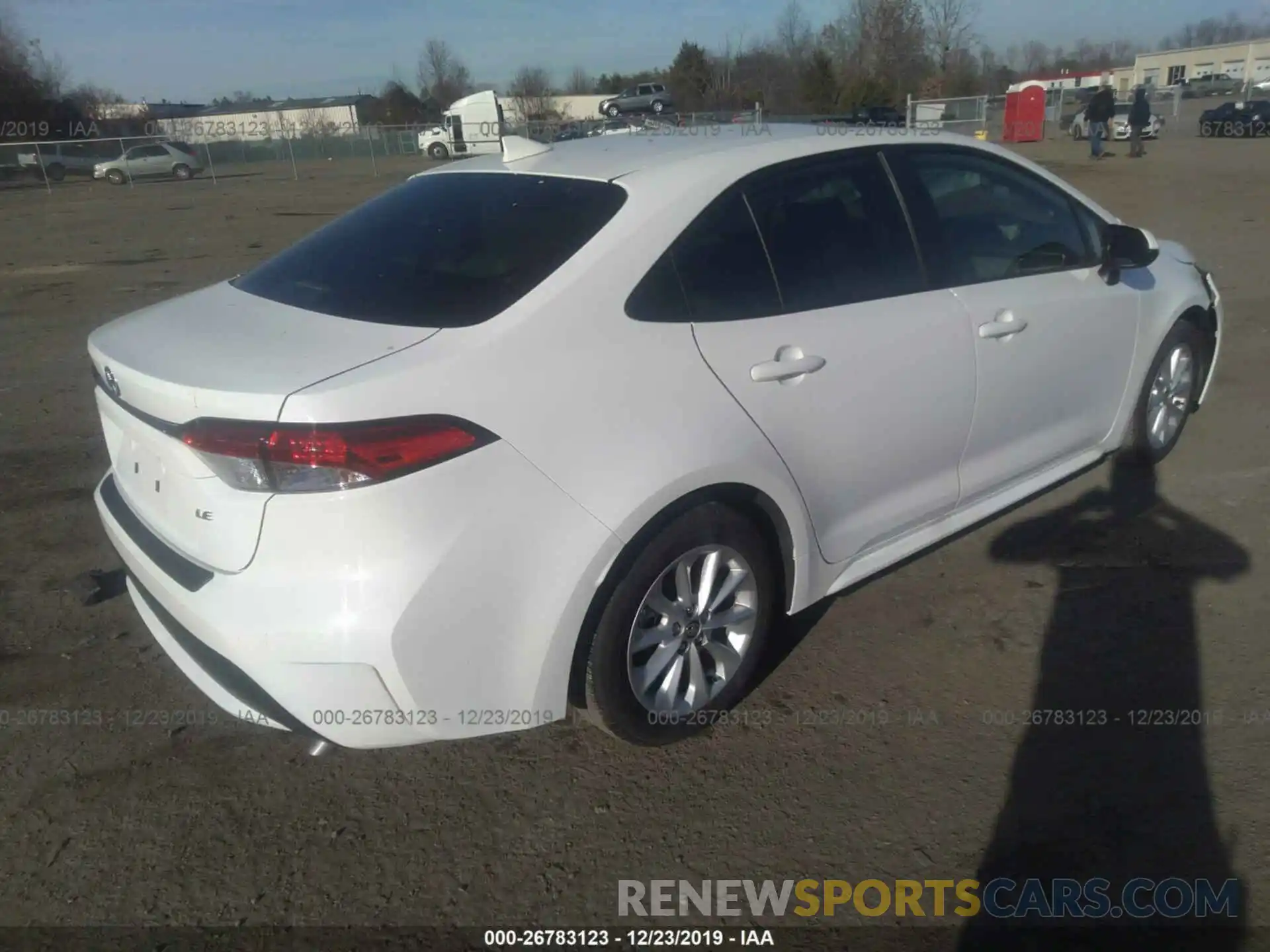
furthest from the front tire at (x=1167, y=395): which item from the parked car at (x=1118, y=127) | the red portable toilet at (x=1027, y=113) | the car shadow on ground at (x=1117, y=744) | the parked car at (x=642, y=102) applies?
the parked car at (x=642, y=102)

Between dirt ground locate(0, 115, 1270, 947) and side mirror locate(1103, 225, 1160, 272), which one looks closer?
dirt ground locate(0, 115, 1270, 947)

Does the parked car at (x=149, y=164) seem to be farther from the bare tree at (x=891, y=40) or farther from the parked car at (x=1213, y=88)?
the parked car at (x=1213, y=88)

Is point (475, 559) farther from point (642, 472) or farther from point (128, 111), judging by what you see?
point (128, 111)

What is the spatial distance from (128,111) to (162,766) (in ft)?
286

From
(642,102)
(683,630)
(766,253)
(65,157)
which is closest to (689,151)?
(766,253)

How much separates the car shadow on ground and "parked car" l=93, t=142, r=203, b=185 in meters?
38.4

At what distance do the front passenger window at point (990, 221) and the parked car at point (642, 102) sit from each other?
42.6m

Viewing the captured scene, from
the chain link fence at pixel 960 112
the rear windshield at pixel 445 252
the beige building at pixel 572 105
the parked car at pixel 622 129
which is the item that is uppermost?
the beige building at pixel 572 105

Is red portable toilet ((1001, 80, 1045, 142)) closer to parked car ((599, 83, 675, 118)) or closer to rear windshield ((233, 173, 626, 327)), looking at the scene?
parked car ((599, 83, 675, 118))

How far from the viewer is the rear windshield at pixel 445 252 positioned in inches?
101

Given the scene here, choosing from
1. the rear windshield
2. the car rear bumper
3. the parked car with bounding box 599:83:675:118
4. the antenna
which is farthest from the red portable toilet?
the car rear bumper

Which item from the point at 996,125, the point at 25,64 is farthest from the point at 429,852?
the point at 25,64

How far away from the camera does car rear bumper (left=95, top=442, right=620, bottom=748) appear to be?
2195 millimetres

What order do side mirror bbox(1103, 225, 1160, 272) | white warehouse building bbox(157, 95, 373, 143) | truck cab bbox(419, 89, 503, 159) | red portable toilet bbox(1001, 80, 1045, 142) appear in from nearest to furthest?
1. side mirror bbox(1103, 225, 1160, 272)
2. red portable toilet bbox(1001, 80, 1045, 142)
3. truck cab bbox(419, 89, 503, 159)
4. white warehouse building bbox(157, 95, 373, 143)
